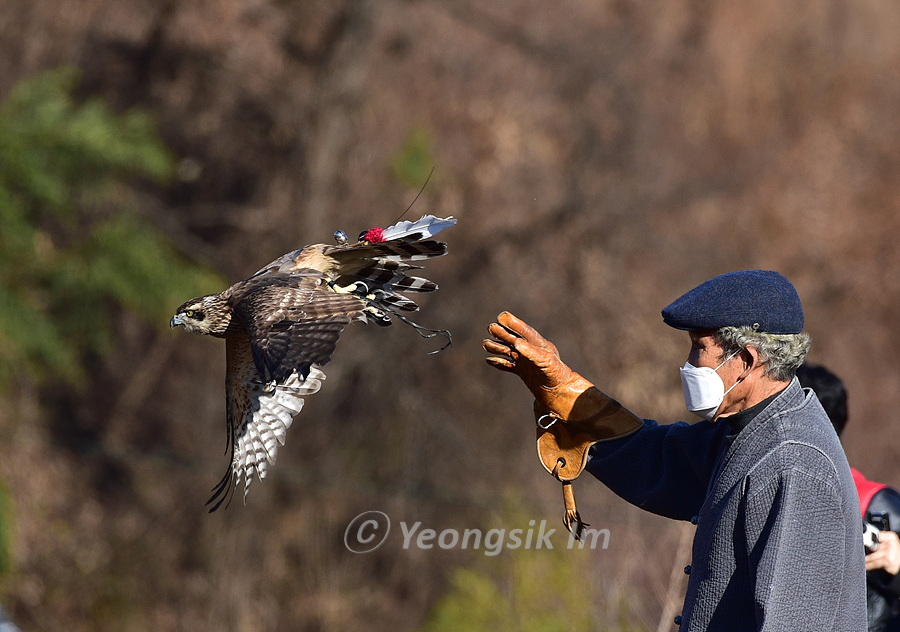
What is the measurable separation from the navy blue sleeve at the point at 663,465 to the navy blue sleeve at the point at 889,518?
63cm

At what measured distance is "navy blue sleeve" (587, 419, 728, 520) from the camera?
8.41 feet

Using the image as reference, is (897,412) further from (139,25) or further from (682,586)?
(139,25)

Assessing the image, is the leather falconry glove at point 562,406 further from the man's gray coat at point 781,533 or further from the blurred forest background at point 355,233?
the blurred forest background at point 355,233

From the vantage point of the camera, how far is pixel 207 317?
335 centimetres

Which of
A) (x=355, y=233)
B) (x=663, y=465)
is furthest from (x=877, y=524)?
(x=355, y=233)

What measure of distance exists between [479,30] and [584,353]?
3941 mm

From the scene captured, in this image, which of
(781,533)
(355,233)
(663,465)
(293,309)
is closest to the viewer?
(781,533)

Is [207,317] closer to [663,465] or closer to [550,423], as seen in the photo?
[550,423]

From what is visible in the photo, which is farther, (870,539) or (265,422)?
(265,422)

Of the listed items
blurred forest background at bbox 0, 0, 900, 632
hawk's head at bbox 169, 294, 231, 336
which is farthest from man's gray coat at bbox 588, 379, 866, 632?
blurred forest background at bbox 0, 0, 900, 632

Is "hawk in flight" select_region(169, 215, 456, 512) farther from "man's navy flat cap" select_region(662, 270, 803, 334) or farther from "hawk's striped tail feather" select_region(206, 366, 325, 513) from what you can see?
"man's navy flat cap" select_region(662, 270, 803, 334)

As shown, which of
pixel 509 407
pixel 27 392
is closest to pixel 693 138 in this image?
pixel 509 407

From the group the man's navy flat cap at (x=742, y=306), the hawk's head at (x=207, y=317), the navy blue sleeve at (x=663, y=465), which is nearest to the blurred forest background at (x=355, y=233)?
the hawk's head at (x=207, y=317)

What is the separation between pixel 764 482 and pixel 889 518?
102 centimetres
